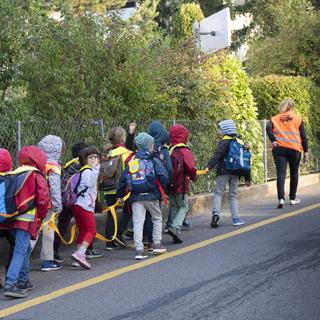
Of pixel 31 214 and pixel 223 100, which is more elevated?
pixel 223 100

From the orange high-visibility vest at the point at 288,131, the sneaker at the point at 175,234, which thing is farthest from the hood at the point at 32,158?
the orange high-visibility vest at the point at 288,131

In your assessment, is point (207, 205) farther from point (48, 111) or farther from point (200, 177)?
point (48, 111)

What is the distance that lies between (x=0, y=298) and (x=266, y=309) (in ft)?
7.78

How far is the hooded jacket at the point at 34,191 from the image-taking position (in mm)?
6207

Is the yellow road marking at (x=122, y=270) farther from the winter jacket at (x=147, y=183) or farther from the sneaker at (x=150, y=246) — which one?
the winter jacket at (x=147, y=183)

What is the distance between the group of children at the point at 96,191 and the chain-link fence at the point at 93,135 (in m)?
0.72

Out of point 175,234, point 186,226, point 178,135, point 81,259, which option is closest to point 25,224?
point 81,259

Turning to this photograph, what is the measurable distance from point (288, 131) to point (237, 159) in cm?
231

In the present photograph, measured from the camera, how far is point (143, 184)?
25.1 feet

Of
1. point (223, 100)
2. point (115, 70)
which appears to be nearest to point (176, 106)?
point (223, 100)

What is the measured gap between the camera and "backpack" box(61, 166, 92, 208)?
7.32 metres

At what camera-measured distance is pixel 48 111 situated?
10078mm

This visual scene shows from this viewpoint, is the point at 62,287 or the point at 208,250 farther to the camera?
the point at 208,250

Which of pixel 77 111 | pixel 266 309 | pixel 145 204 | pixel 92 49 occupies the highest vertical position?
pixel 92 49
